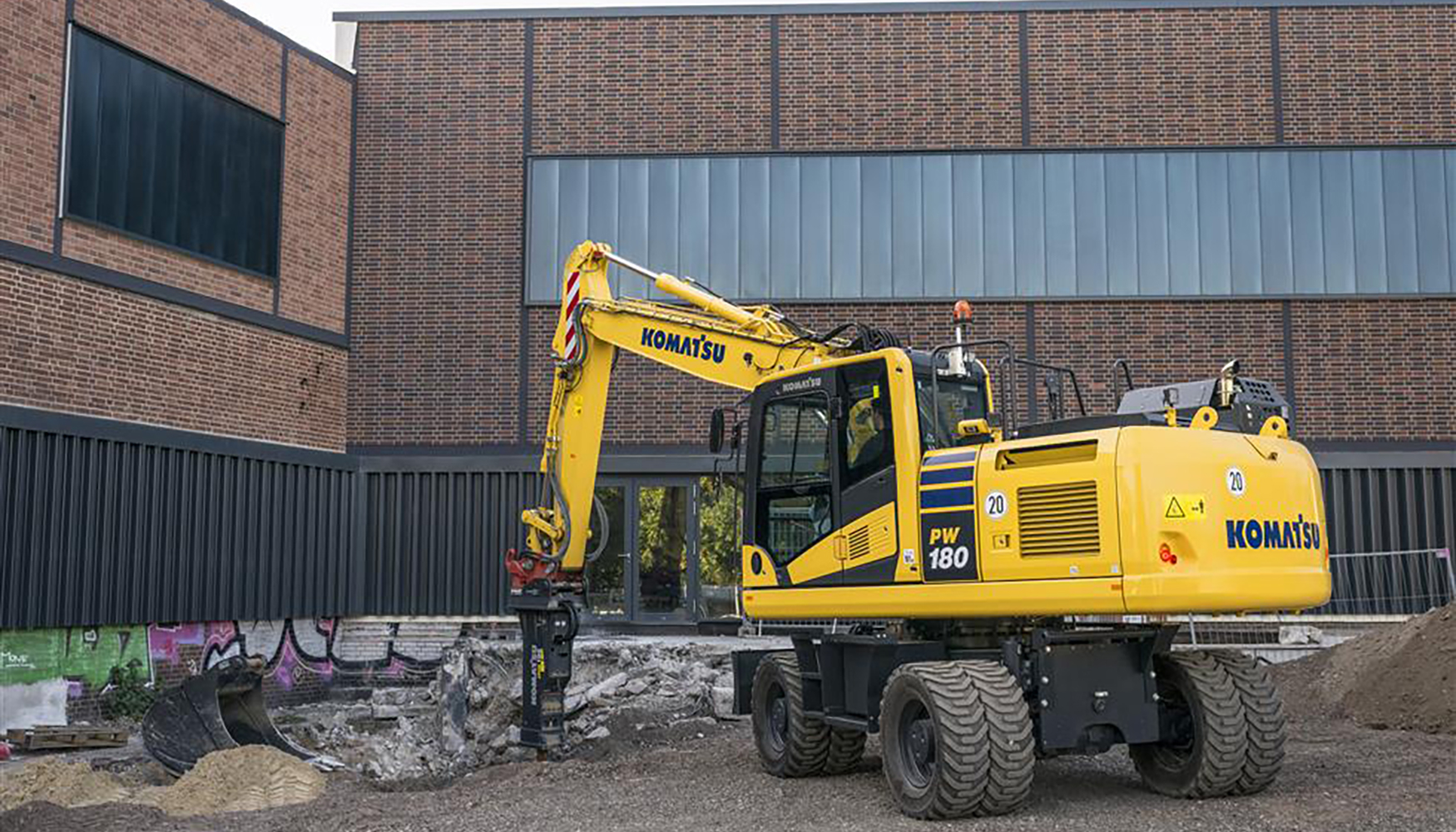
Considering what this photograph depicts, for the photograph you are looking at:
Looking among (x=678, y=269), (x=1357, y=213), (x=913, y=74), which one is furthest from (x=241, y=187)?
(x=1357, y=213)

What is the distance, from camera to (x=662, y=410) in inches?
757

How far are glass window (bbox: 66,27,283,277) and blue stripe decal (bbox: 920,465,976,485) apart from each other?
426 inches

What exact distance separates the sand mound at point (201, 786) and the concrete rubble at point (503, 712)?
151 cm

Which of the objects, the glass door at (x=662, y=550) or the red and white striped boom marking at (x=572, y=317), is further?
the glass door at (x=662, y=550)

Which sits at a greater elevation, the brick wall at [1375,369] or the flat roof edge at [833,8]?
the flat roof edge at [833,8]

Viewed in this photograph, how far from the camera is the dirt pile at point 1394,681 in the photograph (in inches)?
497

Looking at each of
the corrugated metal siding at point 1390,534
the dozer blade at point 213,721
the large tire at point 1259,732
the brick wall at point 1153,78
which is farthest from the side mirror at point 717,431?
the corrugated metal siding at point 1390,534

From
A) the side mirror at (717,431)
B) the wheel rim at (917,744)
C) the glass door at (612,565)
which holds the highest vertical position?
the side mirror at (717,431)

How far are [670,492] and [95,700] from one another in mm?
7837

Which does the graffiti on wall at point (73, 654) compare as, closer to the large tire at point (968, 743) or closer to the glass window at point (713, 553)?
the glass window at point (713, 553)

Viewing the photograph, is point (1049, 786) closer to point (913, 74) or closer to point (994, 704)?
point (994, 704)

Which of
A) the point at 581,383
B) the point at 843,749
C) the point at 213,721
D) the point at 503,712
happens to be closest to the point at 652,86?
the point at 581,383

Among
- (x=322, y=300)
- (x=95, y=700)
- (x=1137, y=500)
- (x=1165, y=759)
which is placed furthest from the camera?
(x=322, y=300)

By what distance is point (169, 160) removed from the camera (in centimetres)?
1662
